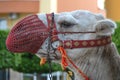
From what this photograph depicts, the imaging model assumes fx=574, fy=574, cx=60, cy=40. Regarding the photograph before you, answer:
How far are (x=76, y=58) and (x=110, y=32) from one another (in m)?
0.34

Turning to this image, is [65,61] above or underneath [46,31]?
underneath

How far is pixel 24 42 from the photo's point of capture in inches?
174

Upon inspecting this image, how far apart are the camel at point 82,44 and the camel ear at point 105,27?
0.03 m

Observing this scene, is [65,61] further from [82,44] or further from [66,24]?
[66,24]

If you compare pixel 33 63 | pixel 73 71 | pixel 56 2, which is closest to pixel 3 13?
pixel 56 2

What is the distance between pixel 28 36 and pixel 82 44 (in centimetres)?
42

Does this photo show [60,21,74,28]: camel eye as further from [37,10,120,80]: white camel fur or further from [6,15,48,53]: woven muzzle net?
[6,15,48,53]: woven muzzle net

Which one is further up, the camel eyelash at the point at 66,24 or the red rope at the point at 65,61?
the camel eyelash at the point at 66,24

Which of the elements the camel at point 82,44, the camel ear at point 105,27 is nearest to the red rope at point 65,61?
the camel at point 82,44

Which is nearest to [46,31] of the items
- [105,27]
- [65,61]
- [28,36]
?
[28,36]

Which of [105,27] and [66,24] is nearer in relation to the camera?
[105,27]

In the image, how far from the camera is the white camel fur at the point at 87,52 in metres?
4.43

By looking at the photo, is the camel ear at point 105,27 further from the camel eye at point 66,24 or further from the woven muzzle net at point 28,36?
the woven muzzle net at point 28,36

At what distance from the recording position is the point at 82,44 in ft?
14.5
